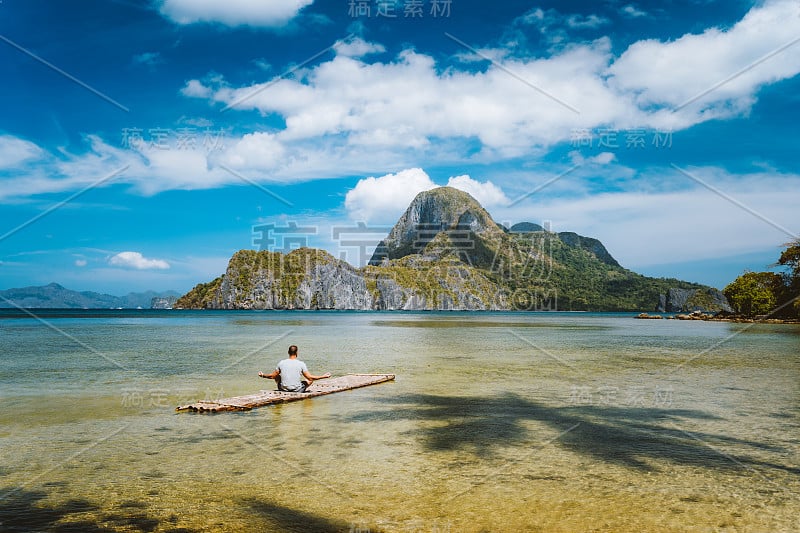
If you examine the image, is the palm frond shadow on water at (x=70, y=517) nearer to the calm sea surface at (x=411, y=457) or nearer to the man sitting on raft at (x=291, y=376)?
the calm sea surface at (x=411, y=457)

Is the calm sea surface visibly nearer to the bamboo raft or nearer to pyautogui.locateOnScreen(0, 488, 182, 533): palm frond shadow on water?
pyautogui.locateOnScreen(0, 488, 182, 533): palm frond shadow on water

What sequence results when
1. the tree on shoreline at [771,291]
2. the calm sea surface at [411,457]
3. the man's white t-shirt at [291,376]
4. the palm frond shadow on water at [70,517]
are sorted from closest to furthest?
the palm frond shadow on water at [70,517], the calm sea surface at [411,457], the man's white t-shirt at [291,376], the tree on shoreline at [771,291]

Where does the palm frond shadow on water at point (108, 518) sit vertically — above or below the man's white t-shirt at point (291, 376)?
below

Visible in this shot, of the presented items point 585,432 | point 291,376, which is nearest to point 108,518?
point 291,376

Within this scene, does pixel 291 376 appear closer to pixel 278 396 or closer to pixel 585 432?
pixel 278 396

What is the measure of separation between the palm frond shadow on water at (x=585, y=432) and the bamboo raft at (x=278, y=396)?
2.65 metres

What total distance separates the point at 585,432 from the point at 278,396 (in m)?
10.1

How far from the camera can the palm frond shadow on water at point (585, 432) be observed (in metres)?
11.9

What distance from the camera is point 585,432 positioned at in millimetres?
14133

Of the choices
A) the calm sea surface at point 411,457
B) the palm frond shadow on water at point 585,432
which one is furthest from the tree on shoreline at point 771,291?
the palm frond shadow on water at point 585,432

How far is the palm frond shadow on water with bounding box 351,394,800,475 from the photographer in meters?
11.9

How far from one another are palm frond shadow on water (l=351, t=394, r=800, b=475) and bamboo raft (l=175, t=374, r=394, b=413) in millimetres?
2651

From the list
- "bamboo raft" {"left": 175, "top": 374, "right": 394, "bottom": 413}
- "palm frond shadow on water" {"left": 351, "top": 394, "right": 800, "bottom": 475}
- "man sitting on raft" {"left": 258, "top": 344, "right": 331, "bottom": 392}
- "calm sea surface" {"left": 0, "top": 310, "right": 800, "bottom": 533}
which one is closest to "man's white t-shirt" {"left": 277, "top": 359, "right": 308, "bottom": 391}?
"man sitting on raft" {"left": 258, "top": 344, "right": 331, "bottom": 392}

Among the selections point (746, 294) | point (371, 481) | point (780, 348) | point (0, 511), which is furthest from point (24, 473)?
point (746, 294)
